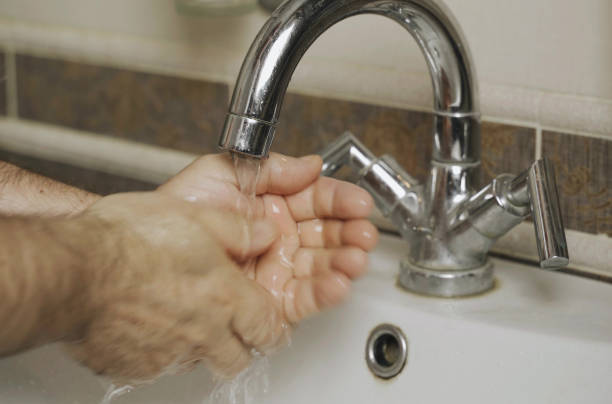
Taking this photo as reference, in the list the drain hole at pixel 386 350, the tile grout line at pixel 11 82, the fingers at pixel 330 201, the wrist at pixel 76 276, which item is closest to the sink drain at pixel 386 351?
the drain hole at pixel 386 350

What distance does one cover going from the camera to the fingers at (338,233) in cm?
55

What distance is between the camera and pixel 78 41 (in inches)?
36.2

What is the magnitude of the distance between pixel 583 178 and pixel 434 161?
0.13 meters

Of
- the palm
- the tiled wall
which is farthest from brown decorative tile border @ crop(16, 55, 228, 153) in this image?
the palm

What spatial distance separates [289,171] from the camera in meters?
0.59

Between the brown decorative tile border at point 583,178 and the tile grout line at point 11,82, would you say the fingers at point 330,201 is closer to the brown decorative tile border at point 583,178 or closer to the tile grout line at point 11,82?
the brown decorative tile border at point 583,178

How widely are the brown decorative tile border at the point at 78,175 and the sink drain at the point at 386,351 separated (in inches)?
13.0

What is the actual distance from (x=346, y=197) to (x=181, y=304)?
0.14 meters

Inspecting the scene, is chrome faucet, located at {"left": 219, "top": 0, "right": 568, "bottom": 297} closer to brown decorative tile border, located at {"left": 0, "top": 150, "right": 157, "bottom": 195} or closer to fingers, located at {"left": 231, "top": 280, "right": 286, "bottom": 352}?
fingers, located at {"left": 231, "top": 280, "right": 286, "bottom": 352}

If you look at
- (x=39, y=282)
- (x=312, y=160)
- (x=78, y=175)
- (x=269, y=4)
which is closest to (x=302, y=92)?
(x=269, y=4)

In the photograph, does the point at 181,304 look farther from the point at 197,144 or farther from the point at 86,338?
the point at 197,144

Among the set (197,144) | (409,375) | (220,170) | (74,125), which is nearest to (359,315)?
(409,375)

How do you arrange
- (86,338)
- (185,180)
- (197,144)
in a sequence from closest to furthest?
(86,338) → (185,180) → (197,144)

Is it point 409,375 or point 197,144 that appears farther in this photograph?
point 197,144
